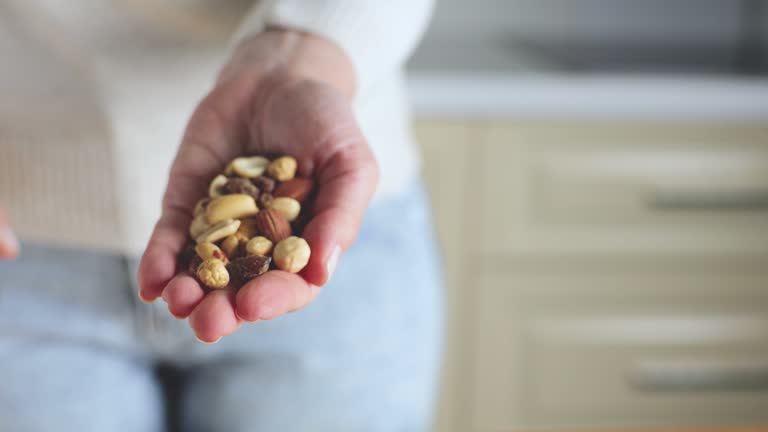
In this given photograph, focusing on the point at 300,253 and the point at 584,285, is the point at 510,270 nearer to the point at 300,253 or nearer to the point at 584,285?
the point at 584,285

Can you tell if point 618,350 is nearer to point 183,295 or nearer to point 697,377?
point 697,377

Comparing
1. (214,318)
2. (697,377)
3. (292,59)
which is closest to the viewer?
(214,318)

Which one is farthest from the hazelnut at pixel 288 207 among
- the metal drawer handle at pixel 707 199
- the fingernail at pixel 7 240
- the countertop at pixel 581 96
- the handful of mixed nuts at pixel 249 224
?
the metal drawer handle at pixel 707 199

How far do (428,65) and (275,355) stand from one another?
528mm

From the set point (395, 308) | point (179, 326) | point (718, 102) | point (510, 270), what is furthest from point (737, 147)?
point (179, 326)

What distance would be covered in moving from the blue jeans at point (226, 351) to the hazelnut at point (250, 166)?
0.44 feet

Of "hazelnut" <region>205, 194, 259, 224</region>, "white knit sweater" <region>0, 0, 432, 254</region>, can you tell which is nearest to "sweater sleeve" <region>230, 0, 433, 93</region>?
"white knit sweater" <region>0, 0, 432, 254</region>

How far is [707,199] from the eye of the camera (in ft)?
3.20

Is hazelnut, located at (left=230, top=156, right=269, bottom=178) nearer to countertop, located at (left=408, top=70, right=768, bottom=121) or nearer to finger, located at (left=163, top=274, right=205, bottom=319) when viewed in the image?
finger, located at (left=163, top=274, right=205, bottom=319)

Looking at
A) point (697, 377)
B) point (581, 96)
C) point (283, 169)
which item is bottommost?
point (697, 377)

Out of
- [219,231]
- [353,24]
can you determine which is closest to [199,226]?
[219,231]

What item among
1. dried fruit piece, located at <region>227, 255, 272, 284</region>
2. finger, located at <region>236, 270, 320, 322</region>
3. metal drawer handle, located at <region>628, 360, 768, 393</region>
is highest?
dried fruit piece, located at <region>227, 255, 272, 284</region>

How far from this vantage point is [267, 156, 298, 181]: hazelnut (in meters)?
0.36

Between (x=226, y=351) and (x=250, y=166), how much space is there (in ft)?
0.59
